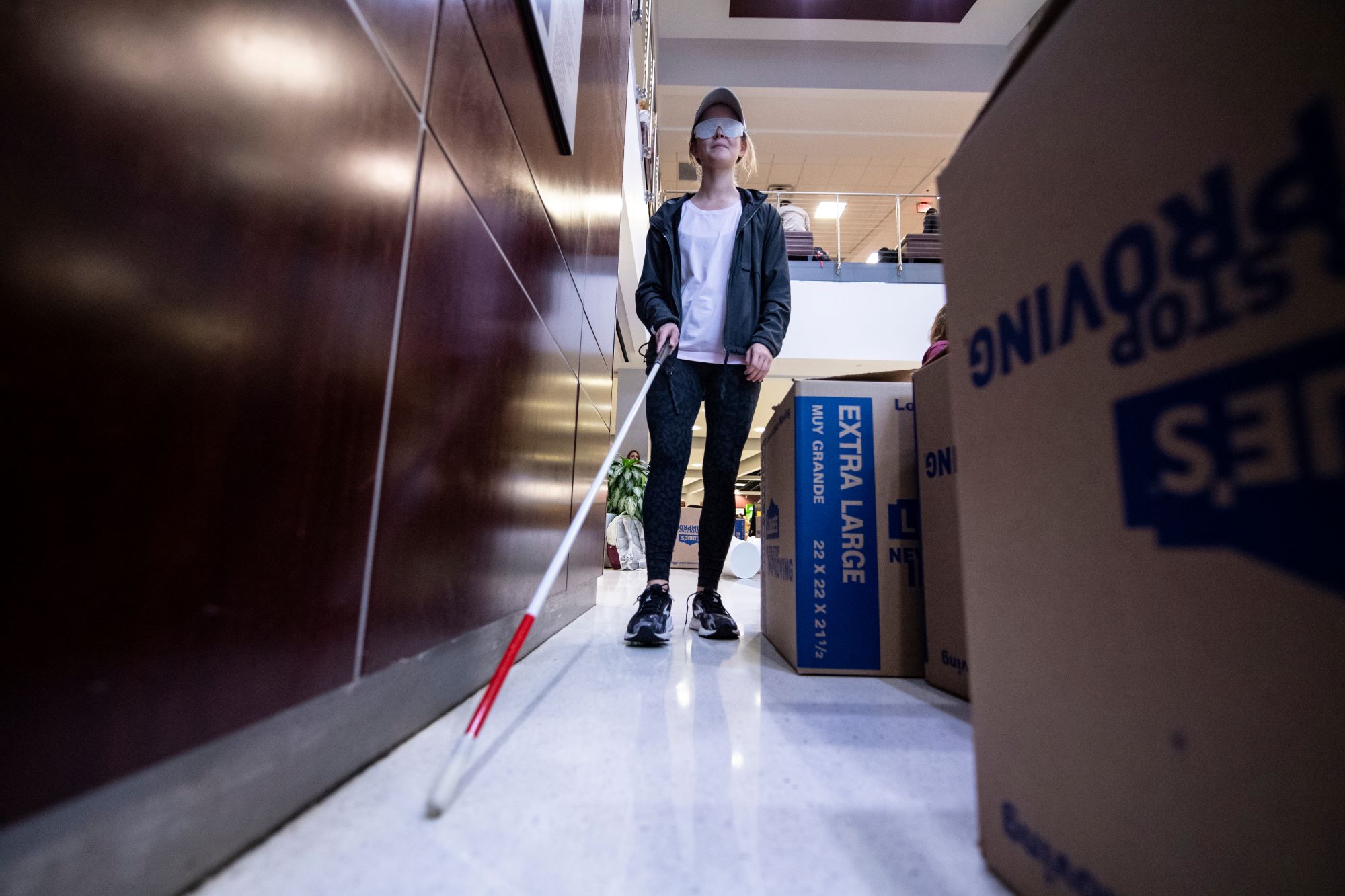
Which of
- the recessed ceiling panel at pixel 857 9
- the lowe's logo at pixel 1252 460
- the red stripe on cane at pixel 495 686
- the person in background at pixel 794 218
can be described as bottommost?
the red stripe on cane at pixel 495 686

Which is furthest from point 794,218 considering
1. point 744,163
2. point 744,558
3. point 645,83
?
point 744,163

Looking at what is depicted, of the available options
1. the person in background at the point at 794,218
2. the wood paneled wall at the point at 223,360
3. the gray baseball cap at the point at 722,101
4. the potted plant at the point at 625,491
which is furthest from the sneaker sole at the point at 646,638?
the person in background at the point at 794,218

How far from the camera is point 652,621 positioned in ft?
4.69

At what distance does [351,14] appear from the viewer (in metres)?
0.61

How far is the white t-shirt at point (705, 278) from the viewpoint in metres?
1.61

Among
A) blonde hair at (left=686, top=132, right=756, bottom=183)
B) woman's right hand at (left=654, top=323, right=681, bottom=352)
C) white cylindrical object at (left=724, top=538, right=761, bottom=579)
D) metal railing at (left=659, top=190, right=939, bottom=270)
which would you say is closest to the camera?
woman's right hand at (left=654, top=323, right=681, bottom=352)

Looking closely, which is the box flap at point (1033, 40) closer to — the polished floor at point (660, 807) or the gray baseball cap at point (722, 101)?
the polished floor at point (660, 807)

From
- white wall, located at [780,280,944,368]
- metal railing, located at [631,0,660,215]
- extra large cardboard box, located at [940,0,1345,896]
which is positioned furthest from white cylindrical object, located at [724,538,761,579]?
extra large cardboard box, located at [940,0,1345,896]

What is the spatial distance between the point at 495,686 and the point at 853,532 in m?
0.84

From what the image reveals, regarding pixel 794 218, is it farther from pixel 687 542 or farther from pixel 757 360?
pixel 757 360

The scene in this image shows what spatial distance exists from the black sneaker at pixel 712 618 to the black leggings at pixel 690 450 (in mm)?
40

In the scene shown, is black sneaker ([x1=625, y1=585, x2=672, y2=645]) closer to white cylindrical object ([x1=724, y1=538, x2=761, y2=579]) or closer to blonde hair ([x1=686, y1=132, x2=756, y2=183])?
blonde hair ([x1=686, y1=132, x2=756, y2=183])

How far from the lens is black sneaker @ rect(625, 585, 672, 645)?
1.42m

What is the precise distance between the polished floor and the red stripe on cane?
0.18ft
